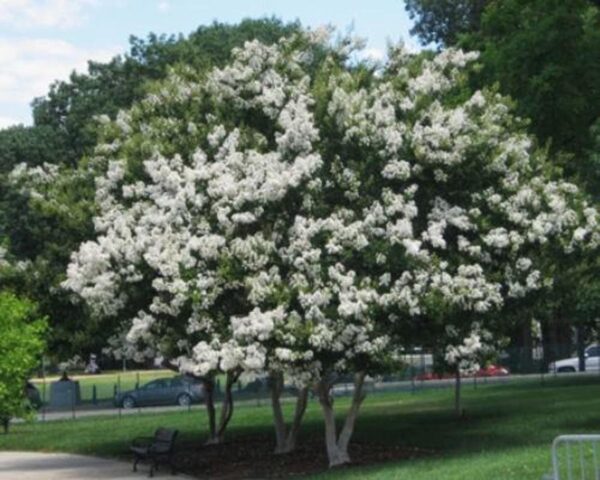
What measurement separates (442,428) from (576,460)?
12259mm

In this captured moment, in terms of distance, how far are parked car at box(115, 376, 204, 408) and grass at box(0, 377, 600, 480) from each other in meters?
7.16

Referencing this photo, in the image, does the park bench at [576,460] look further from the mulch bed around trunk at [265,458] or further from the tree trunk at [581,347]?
the tree trunk at [581,347]

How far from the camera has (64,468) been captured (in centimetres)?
2720

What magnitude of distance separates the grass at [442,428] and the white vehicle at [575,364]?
12262 millimetres

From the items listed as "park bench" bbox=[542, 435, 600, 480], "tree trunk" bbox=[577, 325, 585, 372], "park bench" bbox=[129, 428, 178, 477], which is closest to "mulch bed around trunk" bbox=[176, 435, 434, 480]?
"park bench" bbox=[129, 428, 178, 477]

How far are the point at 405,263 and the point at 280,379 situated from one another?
17.1 ft

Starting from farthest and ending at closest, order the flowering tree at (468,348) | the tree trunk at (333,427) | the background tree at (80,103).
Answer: the background tree at (80,103), the tree trunk at (333,427), the flowering tree at (468,348)

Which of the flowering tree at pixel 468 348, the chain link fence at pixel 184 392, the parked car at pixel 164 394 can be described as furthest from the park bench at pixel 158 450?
the parked car at pixel 164 394

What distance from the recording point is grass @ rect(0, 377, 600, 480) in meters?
21.3

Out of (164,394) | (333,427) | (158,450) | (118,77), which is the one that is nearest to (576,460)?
(333,427)

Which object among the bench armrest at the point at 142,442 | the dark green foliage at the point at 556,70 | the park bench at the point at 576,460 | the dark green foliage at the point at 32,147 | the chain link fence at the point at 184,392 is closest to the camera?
the park bench at the point at 576,460

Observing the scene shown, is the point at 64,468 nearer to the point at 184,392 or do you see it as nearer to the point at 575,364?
the point at 184,392

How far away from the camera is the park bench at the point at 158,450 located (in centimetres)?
2494

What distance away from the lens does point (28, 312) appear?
86.7 feet
